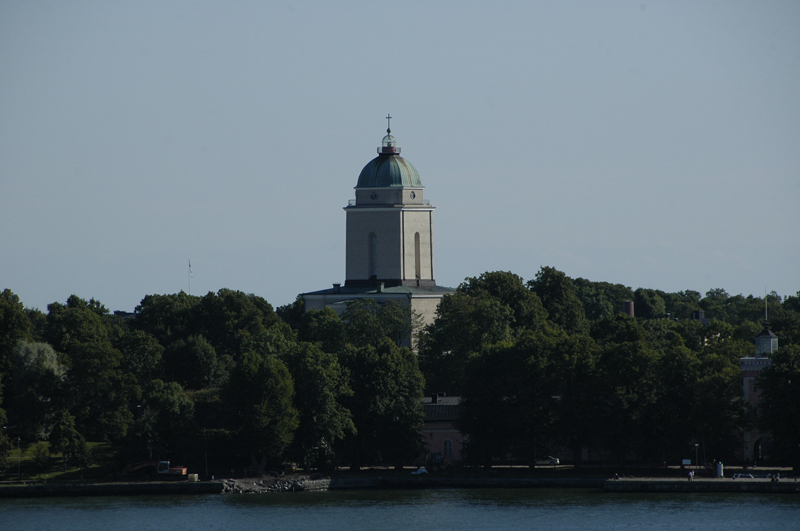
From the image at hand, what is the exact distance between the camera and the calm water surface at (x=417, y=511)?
2566 inches

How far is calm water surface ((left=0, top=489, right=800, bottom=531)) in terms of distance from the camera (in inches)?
2566

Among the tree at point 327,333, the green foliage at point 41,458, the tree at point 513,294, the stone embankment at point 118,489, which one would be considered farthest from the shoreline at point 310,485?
the tree at point 513,294

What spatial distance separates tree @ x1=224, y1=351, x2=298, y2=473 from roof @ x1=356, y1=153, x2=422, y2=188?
26549 mm

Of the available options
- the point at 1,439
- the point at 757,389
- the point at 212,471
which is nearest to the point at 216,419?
the point at 212,471

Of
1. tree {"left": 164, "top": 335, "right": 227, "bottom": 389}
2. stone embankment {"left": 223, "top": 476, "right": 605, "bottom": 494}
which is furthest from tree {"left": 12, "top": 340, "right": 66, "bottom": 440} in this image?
tree {"left": 164, "top": 335, "right": 227, "bottom": 389}

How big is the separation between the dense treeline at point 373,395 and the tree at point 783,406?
0.07 meters

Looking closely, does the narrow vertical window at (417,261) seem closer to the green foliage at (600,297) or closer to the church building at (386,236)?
the church building at (386,236)

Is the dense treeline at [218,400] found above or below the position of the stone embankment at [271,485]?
above

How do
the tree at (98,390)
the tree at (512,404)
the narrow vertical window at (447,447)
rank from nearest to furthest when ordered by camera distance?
1. the tree at (512,404)
2. the tree at (98,390)
3. the narrow vertical window at (447,447)

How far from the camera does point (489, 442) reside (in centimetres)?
7894

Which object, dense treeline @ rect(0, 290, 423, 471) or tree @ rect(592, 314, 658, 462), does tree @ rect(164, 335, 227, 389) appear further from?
tree @ rect(592, 314, 658, 462)

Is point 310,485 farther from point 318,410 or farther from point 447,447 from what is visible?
point 447,447

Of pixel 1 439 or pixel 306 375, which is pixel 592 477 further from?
pixel 1 439

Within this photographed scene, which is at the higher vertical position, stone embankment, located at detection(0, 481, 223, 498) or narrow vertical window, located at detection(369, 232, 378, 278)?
narrow vertical window, located at detection(369, 232, 378, 278)
